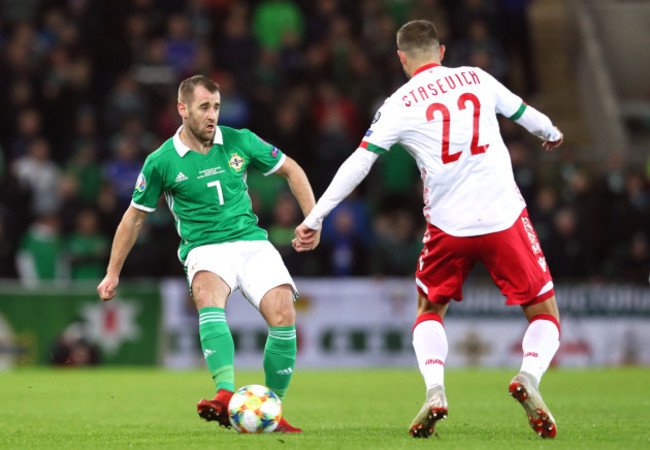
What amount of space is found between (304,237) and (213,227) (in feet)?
2.80

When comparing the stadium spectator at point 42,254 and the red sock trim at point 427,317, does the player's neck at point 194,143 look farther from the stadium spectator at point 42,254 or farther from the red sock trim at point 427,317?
the stadium spectator at point 42,254

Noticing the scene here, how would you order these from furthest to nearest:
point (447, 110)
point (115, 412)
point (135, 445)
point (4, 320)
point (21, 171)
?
point (21, 171) < point (4, 320) < point (115, 412) < point (447, 110) < point (135, 445)

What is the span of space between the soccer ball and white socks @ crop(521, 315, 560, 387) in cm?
159

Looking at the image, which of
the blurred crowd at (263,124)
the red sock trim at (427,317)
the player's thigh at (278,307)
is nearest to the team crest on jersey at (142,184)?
the player's thigh at (278,307)

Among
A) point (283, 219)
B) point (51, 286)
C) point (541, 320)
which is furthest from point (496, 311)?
point (541, 320)

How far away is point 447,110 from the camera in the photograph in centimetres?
757

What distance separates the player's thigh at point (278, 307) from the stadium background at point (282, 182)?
8.93m

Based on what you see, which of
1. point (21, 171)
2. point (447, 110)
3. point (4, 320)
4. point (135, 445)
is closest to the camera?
point (135, 445)

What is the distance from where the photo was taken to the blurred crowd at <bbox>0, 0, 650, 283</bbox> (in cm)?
1745

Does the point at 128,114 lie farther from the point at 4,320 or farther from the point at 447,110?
the point at 447,110

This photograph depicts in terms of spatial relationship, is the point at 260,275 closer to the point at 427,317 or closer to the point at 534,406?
the point at 427,317

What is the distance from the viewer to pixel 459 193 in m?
7.54

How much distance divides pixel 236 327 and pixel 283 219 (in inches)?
65.2

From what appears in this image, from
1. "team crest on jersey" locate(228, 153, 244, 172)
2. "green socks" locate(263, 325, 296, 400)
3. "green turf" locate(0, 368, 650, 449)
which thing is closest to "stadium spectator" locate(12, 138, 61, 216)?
"green turf" locate(0, 368, 650, 449)
